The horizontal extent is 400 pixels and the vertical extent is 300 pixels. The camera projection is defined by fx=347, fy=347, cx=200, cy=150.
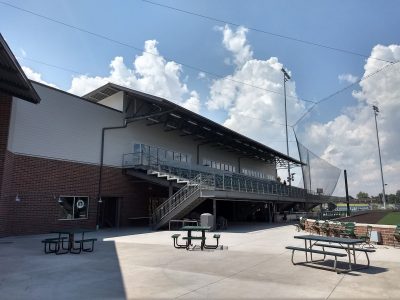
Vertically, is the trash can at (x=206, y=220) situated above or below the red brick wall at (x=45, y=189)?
below

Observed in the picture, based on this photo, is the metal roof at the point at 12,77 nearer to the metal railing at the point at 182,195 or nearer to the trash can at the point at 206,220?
the metal railing at the point at 182,195

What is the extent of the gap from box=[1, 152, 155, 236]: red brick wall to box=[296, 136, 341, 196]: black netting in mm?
15276

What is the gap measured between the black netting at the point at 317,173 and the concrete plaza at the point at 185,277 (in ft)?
53.4

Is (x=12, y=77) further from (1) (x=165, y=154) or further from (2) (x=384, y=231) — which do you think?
(1) (x=165, y=154)

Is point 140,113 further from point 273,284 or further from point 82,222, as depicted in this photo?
point 273,284

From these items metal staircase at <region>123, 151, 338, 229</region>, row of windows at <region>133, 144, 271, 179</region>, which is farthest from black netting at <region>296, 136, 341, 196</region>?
row of windows at <region>133, 144, 271, 179</region>

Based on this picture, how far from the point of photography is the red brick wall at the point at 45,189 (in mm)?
17969

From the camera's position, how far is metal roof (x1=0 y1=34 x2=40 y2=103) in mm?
10570

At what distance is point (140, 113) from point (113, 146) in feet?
12.5

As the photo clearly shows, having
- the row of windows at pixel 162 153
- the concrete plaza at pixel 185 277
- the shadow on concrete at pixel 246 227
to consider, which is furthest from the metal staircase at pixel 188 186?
the concrete plaza at pixel 185 277

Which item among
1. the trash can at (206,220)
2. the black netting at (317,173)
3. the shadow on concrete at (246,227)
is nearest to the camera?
the trash can at (206,220)

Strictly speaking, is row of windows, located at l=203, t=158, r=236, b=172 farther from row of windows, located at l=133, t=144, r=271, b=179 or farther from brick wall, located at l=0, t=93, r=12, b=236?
brick wall, located at l=0, t=93, r=12, b=236

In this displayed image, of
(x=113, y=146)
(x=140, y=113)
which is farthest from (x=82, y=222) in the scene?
(x=140, y=113)

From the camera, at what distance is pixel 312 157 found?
91.1 ft
